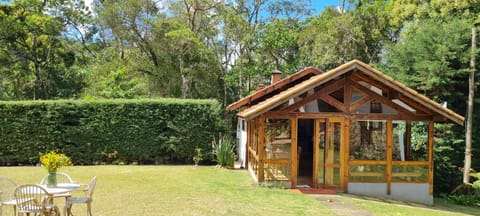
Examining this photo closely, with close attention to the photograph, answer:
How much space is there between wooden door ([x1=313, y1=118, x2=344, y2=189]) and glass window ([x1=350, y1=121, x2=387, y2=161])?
0.44m

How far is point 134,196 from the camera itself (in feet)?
32.8

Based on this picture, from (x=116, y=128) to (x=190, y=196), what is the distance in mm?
8050

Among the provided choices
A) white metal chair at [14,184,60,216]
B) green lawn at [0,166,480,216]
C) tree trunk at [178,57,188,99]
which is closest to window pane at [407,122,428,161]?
green lawn at [0,166,480,216]

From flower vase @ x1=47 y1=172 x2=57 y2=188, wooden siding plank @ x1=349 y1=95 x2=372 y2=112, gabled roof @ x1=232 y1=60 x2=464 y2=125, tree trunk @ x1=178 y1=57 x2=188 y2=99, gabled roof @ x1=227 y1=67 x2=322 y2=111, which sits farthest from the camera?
tree trunk @ x1=178 y1=57 x2=188 y2=99

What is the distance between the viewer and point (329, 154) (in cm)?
1165

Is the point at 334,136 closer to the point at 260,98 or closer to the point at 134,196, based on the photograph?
the point at 260,98

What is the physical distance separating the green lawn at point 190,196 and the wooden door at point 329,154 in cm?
129

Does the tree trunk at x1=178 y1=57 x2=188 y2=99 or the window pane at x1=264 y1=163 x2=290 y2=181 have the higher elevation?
the tree trunk at x1=178 y1=57 x2=188 y2=99

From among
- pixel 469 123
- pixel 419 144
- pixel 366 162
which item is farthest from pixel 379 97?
pixel 469 123

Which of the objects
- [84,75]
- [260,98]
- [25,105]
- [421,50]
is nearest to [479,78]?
[421,50]

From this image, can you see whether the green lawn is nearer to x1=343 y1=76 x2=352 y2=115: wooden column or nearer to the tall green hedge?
the tall green hedge

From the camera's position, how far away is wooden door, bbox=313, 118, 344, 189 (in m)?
11.6

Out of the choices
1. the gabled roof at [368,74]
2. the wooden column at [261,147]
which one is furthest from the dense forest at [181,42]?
the wooden column at [261,147]

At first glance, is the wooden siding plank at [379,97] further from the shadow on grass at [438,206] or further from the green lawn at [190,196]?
the green lawn at [190,196]
